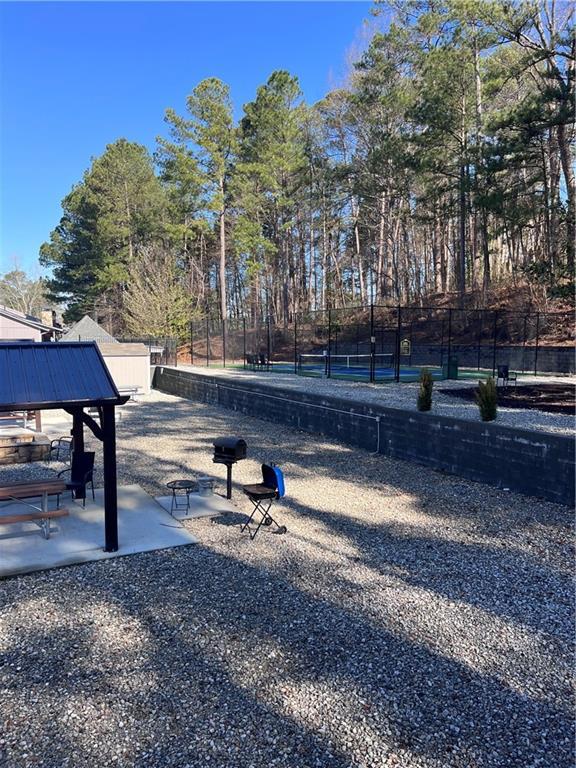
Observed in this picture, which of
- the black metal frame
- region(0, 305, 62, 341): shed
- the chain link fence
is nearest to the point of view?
the black metal frame

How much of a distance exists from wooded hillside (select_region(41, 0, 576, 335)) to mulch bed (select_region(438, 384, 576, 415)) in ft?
8.63

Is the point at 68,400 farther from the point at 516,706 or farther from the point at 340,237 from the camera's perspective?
the point at 340,237

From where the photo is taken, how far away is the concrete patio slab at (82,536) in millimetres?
4914

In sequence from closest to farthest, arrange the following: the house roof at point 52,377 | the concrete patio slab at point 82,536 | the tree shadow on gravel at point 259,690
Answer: the tree shadow on gravel at point 259,690
the house roof at point 52,377
the concrete patio slab at point 82,536

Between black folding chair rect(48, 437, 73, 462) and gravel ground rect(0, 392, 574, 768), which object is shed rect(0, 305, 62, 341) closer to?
black folding chair rect(48, 437, 73, 462)

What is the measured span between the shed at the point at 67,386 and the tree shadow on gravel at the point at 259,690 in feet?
3.95

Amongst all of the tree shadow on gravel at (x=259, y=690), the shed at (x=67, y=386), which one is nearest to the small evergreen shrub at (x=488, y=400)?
the tree shadow on gravel at (x=259, y=690)

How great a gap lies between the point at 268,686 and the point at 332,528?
113 inches

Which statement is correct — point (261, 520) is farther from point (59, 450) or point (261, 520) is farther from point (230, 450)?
point (59, 450)

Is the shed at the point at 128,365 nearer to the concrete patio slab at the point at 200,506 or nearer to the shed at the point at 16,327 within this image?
the shed at the point at 16,327

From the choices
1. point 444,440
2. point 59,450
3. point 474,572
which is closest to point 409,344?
point 444,440

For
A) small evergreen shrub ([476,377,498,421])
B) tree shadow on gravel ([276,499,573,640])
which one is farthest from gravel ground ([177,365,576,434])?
tree shadow on gravel ([276,499,573,640])

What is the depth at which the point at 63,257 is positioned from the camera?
42.9m

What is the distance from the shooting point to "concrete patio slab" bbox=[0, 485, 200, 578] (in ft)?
16.1
